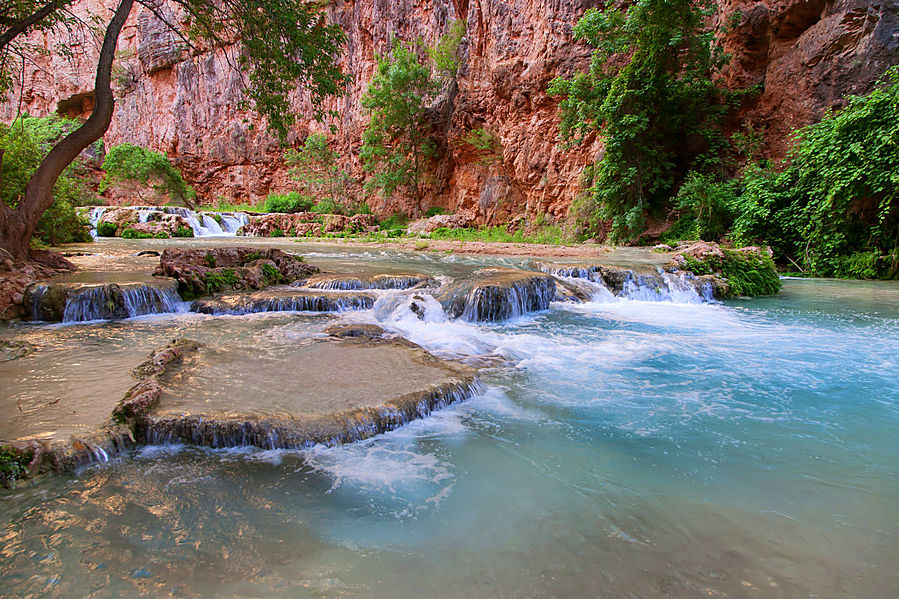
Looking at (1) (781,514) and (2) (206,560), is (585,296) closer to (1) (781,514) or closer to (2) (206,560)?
(1) (781,514)

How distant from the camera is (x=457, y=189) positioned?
24.5 meters

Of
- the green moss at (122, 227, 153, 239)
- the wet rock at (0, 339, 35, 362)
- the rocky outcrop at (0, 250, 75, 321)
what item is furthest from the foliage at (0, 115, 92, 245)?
the wet rock at (0, 339, 35, 362)

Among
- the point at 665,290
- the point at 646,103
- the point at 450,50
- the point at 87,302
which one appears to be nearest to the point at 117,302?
the point at 87,302

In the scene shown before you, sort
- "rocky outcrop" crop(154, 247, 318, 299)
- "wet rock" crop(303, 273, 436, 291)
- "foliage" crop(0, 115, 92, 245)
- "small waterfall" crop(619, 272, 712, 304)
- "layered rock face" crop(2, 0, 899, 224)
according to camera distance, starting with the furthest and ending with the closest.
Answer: "layered rock face" crop(2, 0, 899, 224) < "foliage" crop(0, 115, 92, 245) < "small waterfall" crop(619, 272, 712, 304) < "wet rock" crop(303, 273, 436, 291) < "rocky outcrop" crop(154, 247, 318, 299)

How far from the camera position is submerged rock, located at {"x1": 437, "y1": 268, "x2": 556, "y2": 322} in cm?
719

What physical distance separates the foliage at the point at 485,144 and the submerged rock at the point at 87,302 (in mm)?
18205

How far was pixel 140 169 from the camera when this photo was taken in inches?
1118

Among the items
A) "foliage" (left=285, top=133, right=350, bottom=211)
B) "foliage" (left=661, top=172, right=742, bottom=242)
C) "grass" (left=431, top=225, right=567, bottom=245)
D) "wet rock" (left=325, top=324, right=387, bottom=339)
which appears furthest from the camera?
"foliage" (left=285, top=133, right=350, bottom=211)

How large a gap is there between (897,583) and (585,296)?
287 inches

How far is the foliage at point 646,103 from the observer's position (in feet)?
45.9

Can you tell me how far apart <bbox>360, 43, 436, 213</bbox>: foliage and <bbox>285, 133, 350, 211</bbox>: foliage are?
109 inches

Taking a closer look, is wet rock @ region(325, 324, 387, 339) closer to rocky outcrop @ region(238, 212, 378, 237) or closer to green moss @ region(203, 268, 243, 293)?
green moss @ region(203, 268, 243, 293)

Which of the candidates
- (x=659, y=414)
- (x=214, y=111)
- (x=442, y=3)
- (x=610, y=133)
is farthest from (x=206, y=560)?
(x=214, y=111)

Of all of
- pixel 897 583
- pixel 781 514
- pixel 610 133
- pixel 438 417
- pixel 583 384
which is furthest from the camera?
pixel 610 133
